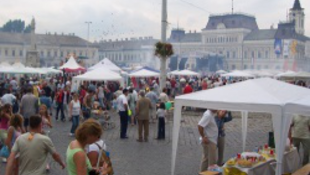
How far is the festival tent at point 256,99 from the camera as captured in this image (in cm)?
604

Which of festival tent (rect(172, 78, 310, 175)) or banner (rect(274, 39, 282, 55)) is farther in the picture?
banner (rect(274, 39, 282, 55))

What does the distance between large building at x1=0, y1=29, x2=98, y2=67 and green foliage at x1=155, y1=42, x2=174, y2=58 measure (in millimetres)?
71367

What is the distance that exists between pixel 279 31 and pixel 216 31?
15301 millimetres

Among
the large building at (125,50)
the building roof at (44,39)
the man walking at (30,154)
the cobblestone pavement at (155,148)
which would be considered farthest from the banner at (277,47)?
the building roof at (44,39)

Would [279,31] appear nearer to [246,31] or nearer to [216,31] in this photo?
[246,31]

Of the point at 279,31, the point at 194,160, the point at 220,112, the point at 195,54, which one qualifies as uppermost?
the point at 279,31

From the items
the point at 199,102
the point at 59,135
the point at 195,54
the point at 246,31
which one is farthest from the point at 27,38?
the point at 199,102

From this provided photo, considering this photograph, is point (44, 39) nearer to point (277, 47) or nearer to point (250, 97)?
point (277, 47)

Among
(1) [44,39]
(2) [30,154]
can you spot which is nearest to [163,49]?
(2) [30,154]

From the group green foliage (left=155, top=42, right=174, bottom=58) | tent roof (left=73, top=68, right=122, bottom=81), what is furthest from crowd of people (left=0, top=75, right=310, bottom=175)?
green foliage (left=155, top=42, right=174, bottom=58)

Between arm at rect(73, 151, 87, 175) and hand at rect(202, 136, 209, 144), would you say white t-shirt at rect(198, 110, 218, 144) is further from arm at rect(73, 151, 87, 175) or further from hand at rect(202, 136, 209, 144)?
arm at rect(73, 151, 87, 175)

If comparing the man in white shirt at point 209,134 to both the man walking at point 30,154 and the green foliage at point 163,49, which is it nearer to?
the man walking at point 30,154

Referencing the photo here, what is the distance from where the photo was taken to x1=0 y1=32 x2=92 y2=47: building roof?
300ft

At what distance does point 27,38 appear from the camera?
309 ft
